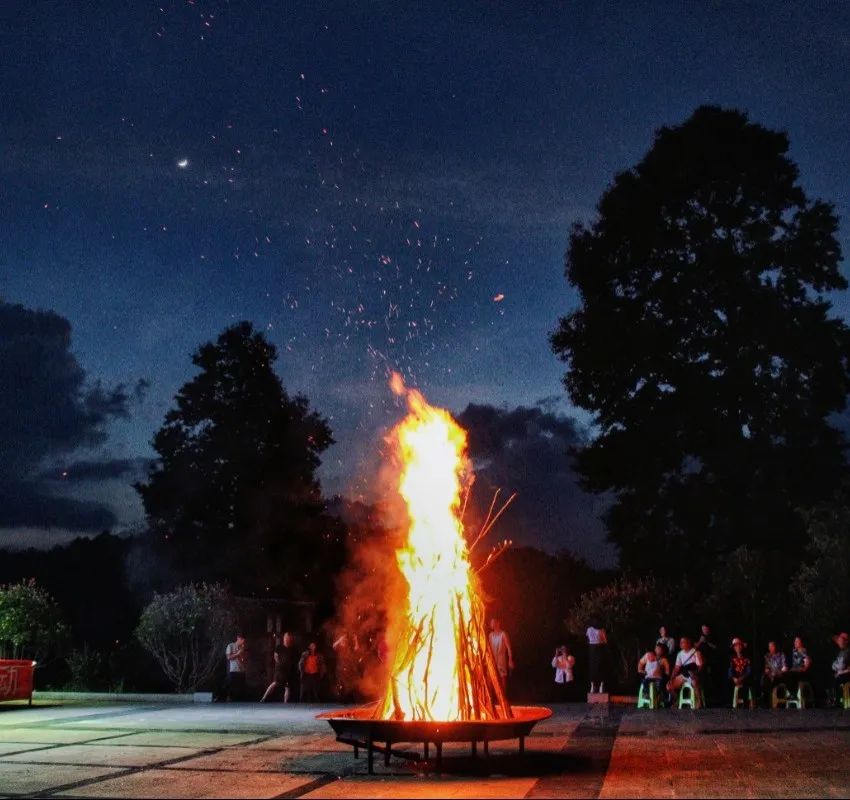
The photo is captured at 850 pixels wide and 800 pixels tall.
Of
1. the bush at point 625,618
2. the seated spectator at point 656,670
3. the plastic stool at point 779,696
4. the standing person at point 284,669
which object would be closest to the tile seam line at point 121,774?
the seated spectator at point 656,670

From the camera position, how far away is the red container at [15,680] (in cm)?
1992

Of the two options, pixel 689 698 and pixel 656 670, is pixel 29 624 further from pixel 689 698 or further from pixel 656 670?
→ pixel 689 698

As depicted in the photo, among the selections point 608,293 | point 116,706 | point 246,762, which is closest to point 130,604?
point 116,706

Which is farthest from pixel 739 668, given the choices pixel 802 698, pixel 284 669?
pixel 284 669

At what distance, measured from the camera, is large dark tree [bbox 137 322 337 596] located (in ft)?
115

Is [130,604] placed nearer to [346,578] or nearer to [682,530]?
[346,578]

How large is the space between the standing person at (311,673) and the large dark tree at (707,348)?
12295 mm

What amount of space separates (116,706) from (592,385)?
18508mm

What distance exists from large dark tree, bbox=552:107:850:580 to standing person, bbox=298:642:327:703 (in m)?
12.3

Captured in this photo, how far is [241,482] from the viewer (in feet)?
119

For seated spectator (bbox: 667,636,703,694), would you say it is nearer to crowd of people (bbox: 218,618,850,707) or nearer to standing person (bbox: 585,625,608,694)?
crowd of people (bbox: 218,618,850,707)

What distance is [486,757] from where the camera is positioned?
35.8ft

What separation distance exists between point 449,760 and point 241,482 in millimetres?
26198

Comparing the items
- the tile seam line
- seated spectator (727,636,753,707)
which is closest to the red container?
the tile seam line
